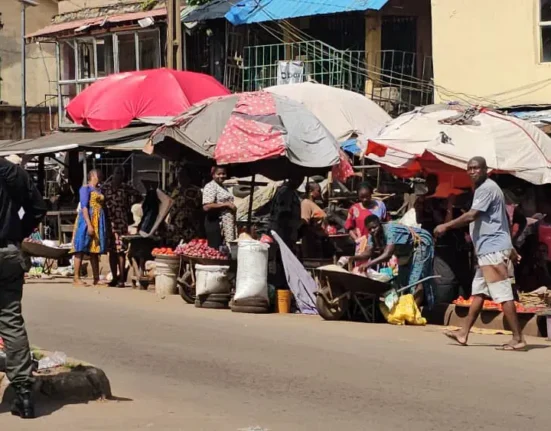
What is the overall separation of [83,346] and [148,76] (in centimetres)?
1225

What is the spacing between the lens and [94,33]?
30.3m

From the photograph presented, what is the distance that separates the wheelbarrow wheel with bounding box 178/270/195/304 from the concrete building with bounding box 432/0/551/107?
834cm

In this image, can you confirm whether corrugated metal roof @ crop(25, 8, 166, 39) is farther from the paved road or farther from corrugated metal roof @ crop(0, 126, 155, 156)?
the paved road

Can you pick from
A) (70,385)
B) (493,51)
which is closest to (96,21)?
(493,51)

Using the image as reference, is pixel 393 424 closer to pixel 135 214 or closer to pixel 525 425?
pixel 525 425

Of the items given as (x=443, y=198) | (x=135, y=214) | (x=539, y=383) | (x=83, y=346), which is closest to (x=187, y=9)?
(x=135, y=214)

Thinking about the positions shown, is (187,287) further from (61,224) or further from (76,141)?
(61,224)

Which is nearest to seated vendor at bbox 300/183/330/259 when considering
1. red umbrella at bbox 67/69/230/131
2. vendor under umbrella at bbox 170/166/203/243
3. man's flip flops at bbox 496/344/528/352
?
vendor under umbrella at bbox 170/166/203/243

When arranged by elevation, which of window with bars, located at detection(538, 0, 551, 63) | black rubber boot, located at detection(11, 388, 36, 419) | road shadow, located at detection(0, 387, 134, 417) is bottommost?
road shadow, located at detection(0, 387, 134, 417)

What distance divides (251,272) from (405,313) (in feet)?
7.07

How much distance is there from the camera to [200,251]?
603 inches

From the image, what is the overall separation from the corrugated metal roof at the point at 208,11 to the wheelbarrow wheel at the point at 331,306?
44.4ft

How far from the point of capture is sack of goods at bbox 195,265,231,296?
14922 millimetres

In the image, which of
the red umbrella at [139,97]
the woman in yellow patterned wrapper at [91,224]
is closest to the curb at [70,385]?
the woman in yellow patterned wrapper at [91,224]
